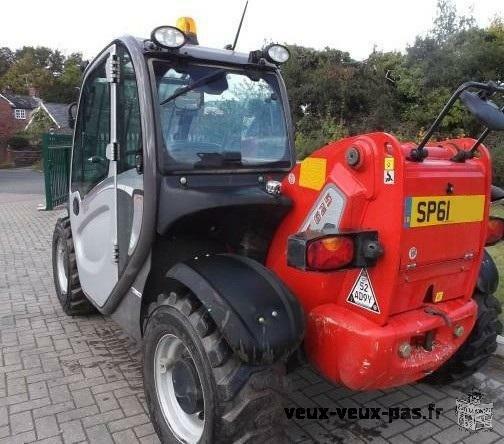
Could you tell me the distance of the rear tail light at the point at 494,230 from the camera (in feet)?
8.89

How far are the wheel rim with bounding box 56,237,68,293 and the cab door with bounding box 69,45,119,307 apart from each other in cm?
65

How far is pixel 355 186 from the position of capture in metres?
2.12

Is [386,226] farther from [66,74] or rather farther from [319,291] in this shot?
[66,74]

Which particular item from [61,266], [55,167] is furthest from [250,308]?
[55,167]

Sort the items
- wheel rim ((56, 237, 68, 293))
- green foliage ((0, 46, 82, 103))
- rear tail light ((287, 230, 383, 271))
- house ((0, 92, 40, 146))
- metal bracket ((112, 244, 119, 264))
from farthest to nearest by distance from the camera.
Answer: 1. green foliage ((0, 46, 82, 103))
2. house ((0, 92, 40, 146))
3. wheel rim ((56, 237, 68, 293))
4. metal bracket ((112, 244, 119, 264))
5. rear tail light ((287, 230, 383, 271))

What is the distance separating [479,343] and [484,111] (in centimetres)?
164

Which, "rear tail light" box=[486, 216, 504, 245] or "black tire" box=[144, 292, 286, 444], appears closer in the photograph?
"black tire" box=[144, 292, 286, 444]

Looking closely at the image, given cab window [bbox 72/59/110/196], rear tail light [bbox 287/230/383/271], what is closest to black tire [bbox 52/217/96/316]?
cab window [bbox 72/59/110/196]

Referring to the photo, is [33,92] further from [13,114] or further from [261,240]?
[261,240]

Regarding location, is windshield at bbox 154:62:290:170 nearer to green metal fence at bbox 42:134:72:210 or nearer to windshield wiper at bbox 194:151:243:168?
windshield wiper at bbox 194:151:243:168

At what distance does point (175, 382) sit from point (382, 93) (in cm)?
1716

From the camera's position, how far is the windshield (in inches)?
111

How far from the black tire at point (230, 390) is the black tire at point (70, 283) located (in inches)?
89.6

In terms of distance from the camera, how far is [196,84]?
2.95 metres
